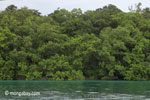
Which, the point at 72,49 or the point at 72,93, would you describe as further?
the point at 72,49

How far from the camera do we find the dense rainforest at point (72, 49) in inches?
1727

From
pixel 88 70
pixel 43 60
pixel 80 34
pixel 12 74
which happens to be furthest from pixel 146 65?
pixel 12 74

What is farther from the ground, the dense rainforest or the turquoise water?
the dense rainforest

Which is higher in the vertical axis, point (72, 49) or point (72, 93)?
point (72, 49)

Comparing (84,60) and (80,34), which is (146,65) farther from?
(80,34)

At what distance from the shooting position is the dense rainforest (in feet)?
144

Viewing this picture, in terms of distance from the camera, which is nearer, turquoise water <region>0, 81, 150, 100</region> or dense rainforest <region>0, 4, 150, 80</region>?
turquoise water <region>0, 81, 150, 100</region>

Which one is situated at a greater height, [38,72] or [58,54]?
[58,54]

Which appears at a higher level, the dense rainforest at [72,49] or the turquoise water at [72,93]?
the dense rainforest at [72,49]

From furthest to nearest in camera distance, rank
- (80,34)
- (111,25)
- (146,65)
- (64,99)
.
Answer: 1. (111,25)
2. (80,34)
3. (146,65)
4. (64,99)

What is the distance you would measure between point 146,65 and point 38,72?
16.7 meters

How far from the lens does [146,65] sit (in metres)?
43.8

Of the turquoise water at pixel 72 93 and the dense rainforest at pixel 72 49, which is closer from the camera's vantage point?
the turquoise water at pixel 72 93

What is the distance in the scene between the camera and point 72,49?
47.3 m
